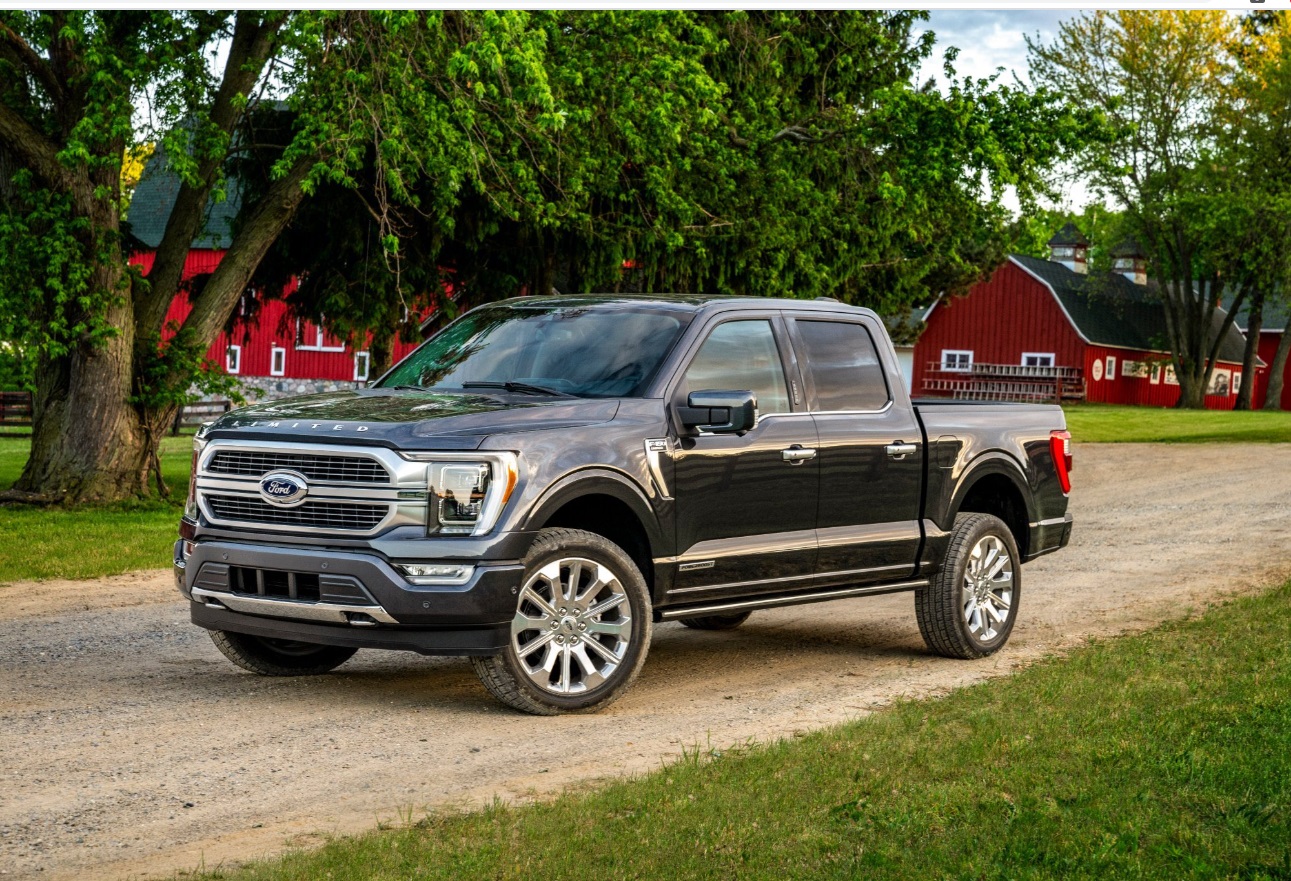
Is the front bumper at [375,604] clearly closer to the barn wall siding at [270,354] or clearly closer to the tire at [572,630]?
the tire at [572,630]

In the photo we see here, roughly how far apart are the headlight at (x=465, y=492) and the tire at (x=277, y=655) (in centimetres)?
162

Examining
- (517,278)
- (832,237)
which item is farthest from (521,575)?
(832,237)

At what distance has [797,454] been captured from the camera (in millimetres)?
8703

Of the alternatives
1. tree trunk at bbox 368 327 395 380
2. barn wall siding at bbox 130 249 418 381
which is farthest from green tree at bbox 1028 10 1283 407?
tree trunk at bbox 368 327 395 380

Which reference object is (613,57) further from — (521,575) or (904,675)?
(521,575)

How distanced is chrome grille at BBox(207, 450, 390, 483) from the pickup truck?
0.04ft

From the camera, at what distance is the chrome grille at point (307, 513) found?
728 centimetres

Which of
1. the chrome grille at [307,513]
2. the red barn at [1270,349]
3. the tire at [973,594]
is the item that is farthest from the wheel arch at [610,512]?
the red barn at [1270,349]

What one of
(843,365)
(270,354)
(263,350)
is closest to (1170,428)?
Answer: (270,354)

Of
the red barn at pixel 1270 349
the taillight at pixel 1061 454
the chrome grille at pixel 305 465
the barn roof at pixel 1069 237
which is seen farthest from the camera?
the barn roof at pixel 1069 237

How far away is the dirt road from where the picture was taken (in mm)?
5797

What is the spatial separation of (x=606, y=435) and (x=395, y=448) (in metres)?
1.09

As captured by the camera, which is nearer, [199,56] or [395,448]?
[395,448]

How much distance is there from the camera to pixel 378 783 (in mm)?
6383
